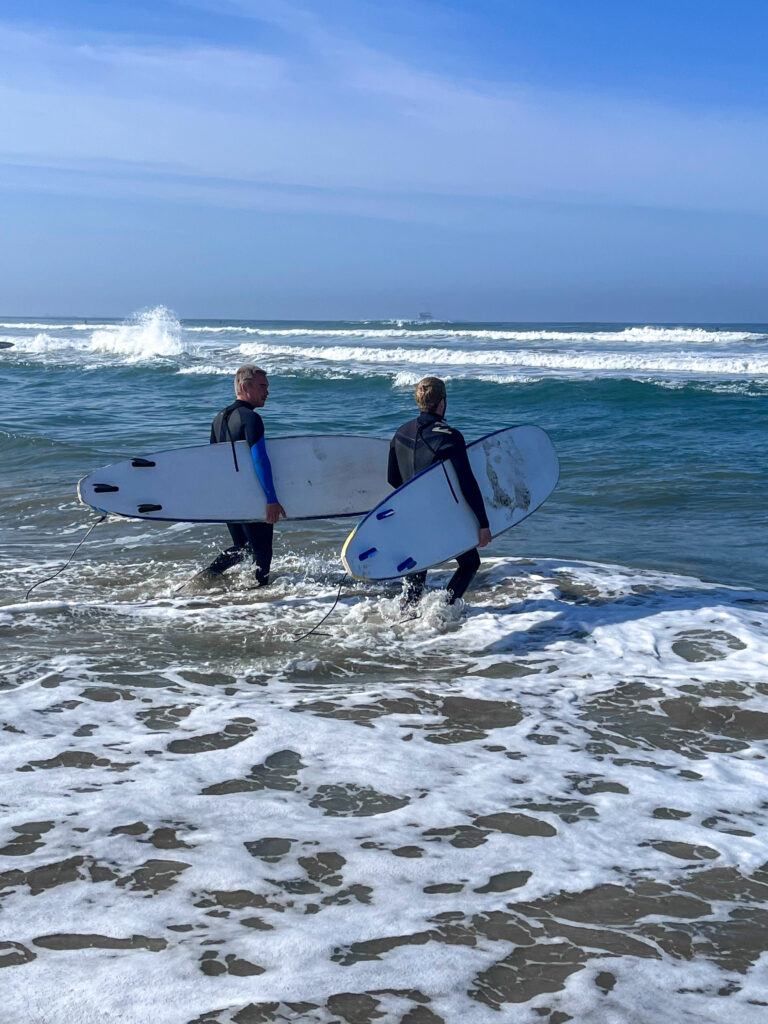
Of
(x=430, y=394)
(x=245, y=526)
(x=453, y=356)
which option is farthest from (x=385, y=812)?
(x=453, y=356)

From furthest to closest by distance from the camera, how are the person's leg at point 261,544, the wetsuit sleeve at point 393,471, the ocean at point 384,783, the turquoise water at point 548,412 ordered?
the turquoise water at point 548,412
the person's leg at point 261,544
the wetsuit sleeve at point 393,471
the ocean at point 384,783

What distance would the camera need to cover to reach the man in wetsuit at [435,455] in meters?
5.85

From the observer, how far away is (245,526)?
6934 millimetres

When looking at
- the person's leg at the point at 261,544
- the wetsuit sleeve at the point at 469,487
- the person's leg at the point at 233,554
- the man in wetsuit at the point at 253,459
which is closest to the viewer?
the wetsuit sleeve at the point at 469,487

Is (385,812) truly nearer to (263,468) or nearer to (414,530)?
(414,530)

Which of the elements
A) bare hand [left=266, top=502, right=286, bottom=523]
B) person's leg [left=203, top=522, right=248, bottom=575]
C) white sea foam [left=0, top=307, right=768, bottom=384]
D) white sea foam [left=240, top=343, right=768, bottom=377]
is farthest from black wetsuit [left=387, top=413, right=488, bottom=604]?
white sea foam [left=240, top=343, right=768, bottom=377]

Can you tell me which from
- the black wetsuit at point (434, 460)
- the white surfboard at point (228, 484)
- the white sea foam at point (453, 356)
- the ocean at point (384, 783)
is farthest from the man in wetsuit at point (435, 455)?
the white sea foam at point (453, 356)

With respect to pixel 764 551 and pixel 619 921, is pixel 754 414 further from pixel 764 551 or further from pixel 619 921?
pixel 619 921

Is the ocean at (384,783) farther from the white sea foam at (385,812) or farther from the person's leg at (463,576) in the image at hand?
the person's leg at (463,576)

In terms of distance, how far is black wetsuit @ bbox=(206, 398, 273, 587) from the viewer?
6586 mm

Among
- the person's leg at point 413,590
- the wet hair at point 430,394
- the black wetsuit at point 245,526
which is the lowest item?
the person's leg at point 413,590

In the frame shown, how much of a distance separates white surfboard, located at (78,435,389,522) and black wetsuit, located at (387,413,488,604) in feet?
4.08

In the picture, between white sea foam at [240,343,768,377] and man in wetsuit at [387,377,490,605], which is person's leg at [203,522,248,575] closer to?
man in wetsuit at [387,377,490,605]

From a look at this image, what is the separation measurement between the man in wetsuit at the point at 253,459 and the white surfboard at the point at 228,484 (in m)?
0.12
